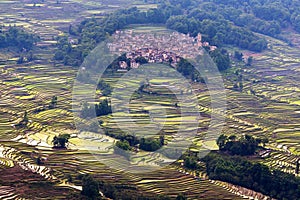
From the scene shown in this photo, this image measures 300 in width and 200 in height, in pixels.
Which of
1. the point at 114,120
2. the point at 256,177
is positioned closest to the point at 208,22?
the point at 114,120

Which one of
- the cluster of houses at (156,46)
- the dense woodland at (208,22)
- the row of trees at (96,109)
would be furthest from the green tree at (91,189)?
the dense woodland at (208,22)

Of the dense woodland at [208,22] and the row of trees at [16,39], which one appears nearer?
the dense woodland at [208,22]

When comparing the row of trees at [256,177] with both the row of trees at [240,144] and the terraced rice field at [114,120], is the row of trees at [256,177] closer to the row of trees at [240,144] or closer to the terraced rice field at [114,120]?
the terraced rice field at [114,120]

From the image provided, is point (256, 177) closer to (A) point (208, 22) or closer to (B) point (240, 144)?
(B) point (240, 144)

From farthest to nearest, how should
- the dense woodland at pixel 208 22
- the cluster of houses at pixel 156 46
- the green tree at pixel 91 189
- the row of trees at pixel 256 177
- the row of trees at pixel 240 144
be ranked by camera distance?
the dense woodland at pixel 208 22 < the cluster of houses at pixel 156 46 < the row of trees at pixel 240 144 < the row of trees at pixel 256 177 < the green tree at pixel 91 189

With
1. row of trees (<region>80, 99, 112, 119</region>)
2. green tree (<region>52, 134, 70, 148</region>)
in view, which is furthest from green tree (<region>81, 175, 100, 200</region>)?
row of trees (<region>80, 99, 112, 119</region>)

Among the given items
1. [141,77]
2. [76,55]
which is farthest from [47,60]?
[141,77]

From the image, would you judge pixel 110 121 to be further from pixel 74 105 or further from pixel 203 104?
pixel 203 104

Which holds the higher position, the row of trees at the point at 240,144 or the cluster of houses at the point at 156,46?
the cluster of houses at the point at 156,46
